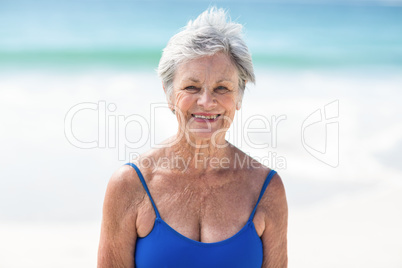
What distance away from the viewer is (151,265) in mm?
2346

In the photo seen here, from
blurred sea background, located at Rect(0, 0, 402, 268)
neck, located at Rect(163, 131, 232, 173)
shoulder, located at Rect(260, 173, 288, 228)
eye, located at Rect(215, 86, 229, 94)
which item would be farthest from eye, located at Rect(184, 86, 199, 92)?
blurred sea background, located at Rect(0, 0, 402, 268)

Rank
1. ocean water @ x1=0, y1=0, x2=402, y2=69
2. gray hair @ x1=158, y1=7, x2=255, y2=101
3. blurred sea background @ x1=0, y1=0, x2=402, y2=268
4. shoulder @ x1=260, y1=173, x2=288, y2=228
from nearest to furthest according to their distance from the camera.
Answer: gray hair @ x1=158, y1=7, x2=255, y2=101
shoulder @ x1=260, y1=173, x2=288, y2=228
blurred sea background @ x1=0, y1=0, x2=402, y2=268
ocean water @ x1=0, y1=0, x2=402, y2=69

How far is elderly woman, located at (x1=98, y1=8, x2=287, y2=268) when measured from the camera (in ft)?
7.64

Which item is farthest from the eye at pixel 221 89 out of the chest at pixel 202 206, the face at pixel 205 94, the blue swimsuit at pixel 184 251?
the blue swimsuit at pixel 184 251

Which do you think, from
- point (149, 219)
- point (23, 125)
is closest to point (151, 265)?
point (149, 219)

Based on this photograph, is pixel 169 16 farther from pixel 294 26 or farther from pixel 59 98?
pixel 59 98

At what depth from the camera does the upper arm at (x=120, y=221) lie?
2.36m

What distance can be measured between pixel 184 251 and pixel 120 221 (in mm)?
329

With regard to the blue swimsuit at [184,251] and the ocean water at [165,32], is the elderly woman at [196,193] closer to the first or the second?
the blue swimsuit at [184,251]

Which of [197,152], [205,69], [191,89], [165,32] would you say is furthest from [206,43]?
[165,32]

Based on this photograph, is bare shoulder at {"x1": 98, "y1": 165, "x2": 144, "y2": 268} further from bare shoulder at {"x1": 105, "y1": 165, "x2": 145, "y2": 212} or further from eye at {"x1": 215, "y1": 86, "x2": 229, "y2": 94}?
eye at {"x1": 215, "y1": 86, "x2": 229, "y2": 94}

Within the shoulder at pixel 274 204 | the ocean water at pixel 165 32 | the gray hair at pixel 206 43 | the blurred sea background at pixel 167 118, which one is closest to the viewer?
the gray hair at pixel 206 43

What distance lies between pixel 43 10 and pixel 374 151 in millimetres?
11282

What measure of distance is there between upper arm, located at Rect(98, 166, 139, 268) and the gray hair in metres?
0.48
